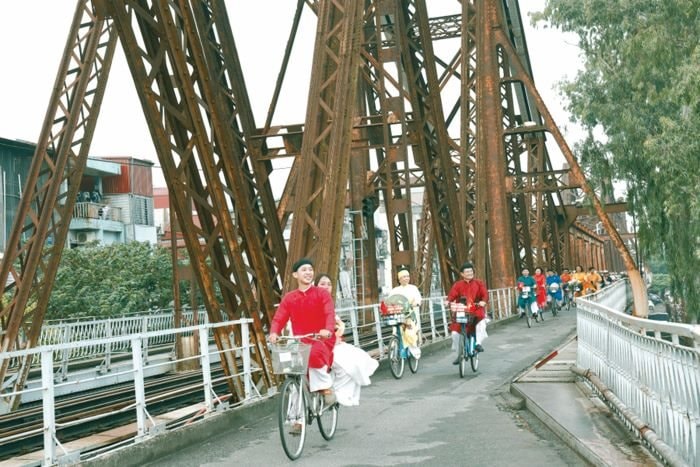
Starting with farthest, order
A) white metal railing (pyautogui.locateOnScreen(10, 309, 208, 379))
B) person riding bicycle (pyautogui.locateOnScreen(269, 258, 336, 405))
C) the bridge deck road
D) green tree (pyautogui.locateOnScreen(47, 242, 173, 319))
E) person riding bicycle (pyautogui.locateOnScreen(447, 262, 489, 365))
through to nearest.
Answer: green tree (pyautogui.locateOnScreen(47, 242, 173, 319)) < white metal railing (pyautogui.locateOnScreen(10, 309, 208, 379)) < person riding bicycle (pyautogui.locateOnScreen(447, 262, 489, 365)) < person riding bicycle (pyautogui.locateOnScreen(269, 258, 336, 405)) < the bridge deck road

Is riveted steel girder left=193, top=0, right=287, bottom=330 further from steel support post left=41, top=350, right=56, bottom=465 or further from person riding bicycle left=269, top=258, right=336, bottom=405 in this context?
steel support post left=41, top=350, right=56, bottom=465

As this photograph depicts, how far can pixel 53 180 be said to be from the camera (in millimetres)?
12570

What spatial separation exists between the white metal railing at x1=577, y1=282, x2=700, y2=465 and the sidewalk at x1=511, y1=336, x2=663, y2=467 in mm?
230

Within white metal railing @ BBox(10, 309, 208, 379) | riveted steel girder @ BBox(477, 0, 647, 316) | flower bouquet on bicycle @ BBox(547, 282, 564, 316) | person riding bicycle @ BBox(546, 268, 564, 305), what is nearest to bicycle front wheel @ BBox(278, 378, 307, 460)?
white metal railing @ BBox(10, 309, 208, 379)

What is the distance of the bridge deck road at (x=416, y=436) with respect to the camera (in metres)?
7.52

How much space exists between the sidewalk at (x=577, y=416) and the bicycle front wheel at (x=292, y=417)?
219 centimetres

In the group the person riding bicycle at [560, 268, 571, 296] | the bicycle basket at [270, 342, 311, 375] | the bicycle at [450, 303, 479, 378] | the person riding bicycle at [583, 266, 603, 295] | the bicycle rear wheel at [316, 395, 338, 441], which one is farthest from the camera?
the person riding bicycle at [560, 268, 571, 296]

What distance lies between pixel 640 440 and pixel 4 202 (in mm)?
35919

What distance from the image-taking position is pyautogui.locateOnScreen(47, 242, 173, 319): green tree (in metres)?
34.7

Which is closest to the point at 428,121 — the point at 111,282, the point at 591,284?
the point at 591,284

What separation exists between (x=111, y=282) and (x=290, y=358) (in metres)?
29.0

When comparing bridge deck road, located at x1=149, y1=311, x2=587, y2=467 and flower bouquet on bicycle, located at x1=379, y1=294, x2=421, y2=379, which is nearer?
bridge deck road, located at x1=149, y1=311, x2=587, y2=467

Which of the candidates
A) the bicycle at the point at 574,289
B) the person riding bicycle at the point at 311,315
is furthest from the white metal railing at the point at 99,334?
the bicycle at the point at 574,289

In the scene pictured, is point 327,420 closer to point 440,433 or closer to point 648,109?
point 440,433
